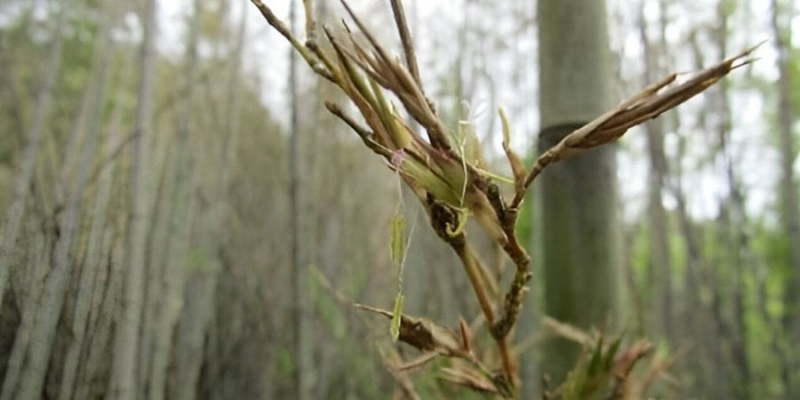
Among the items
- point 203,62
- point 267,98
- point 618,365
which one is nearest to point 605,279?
point 618,365

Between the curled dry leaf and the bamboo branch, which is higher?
the bamboo branch

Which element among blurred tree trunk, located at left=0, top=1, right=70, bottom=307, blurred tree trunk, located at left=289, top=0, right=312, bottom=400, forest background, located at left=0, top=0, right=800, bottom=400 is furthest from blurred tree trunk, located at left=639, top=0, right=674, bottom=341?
blurred tree trunk, located at left=0, top=1, right=70, bottom=307

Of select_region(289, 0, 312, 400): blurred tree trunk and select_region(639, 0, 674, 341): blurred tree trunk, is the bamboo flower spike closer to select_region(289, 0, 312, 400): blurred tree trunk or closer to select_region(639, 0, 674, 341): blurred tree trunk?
select_region(289, 0, 312, 400): blurred tree trunk

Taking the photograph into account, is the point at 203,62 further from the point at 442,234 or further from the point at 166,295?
the point at 442,234

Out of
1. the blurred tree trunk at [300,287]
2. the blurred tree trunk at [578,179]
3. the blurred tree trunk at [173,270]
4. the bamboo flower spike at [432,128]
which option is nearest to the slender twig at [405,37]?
the bamboo flower spike at [432,128]

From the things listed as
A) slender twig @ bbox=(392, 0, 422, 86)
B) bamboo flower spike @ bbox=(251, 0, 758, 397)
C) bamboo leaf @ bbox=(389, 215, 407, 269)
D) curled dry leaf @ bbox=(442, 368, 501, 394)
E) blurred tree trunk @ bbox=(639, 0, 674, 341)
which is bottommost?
curled dry leaf @ bbox=(442, 368, 501, 394)

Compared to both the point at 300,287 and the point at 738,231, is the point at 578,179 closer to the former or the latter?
the point at 300,287

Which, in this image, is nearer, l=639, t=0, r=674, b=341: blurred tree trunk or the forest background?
the forest background

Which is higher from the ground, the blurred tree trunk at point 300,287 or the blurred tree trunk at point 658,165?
the blurred tree trunk at point 658,165

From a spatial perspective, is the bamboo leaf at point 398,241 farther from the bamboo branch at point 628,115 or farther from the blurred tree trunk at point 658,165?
the blurred tree trunk at point 658,165
